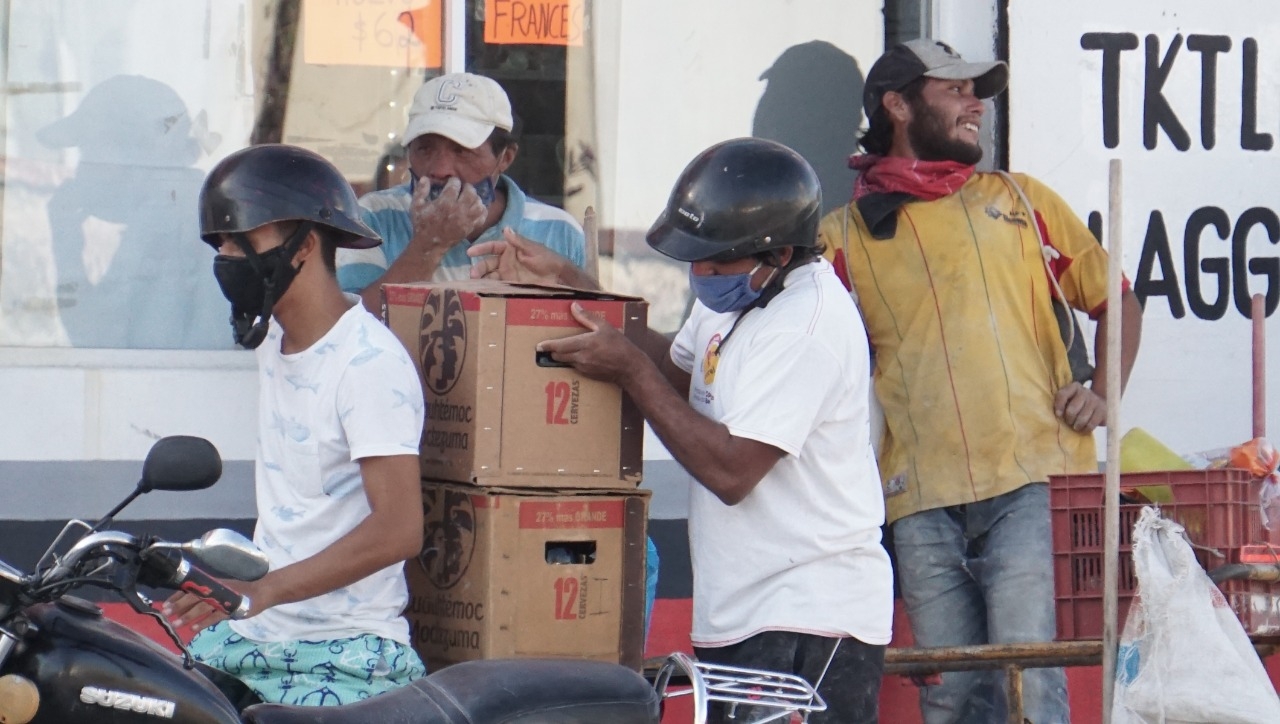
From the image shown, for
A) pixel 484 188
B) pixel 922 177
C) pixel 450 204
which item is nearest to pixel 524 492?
pixel 450 204

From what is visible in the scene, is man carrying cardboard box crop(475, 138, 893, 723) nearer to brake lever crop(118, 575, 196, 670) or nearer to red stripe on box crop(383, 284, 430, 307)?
red stripe on box crop(383, 284, 430, 307)

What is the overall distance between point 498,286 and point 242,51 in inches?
86.0

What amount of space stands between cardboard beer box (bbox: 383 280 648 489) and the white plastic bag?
1.43 metres

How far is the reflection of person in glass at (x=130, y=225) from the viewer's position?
5379 millimetres

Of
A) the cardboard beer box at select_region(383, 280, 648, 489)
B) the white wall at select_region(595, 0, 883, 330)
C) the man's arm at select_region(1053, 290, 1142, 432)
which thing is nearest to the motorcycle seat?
the cardboard beer box at select_region(383, 280, 648, 489)

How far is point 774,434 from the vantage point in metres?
3.46

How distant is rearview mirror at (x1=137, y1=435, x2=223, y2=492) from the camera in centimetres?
278

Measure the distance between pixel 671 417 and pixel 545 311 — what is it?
1.15 feet

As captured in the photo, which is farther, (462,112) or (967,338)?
(967,338)

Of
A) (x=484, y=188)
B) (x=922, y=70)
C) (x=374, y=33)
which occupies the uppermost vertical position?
(x=374, y=33)

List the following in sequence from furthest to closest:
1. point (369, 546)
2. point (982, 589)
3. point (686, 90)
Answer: point (686, 90) < point (982, 589) < point (369, 546)

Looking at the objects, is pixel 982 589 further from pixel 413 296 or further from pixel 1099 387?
pixel 413 296

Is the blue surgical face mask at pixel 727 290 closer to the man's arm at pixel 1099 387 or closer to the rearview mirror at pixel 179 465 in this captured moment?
the rearview mirror at pixel 179 465

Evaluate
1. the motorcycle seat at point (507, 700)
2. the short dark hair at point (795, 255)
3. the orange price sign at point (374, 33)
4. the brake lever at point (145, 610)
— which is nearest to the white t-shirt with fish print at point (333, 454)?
the motorcycle seat at point (507, 700)
